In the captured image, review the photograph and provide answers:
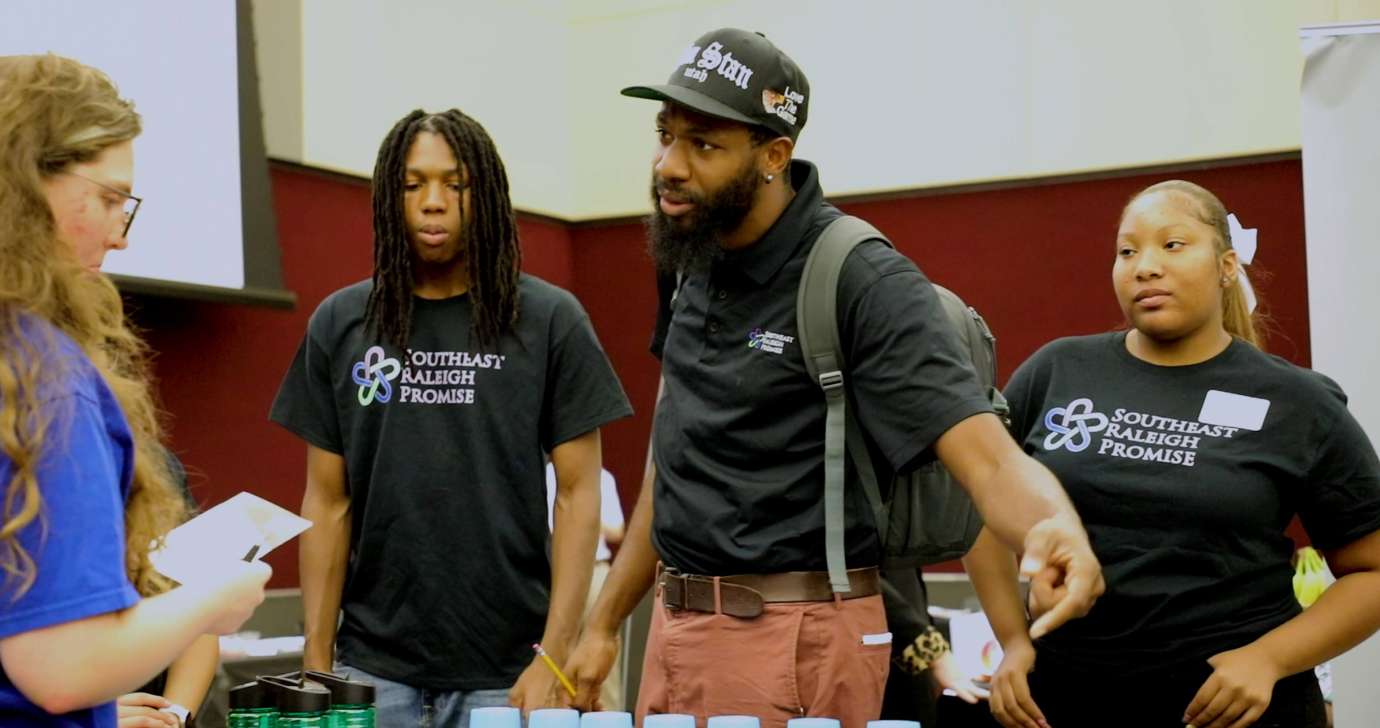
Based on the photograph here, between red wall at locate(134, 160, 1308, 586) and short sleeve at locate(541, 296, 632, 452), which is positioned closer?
short sleeve at locate(541, 296, 632, 452)

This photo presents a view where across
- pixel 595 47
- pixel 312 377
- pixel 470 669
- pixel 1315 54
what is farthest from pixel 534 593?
pixel 595 47

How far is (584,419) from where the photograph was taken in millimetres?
2979

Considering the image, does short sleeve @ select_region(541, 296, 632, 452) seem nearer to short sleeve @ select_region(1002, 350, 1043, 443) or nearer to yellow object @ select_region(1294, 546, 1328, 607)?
short sleeve @ select_region(1002, 350, 1043, 443)

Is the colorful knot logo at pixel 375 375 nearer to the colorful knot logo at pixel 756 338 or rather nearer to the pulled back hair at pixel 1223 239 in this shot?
the colorful knot logo at pixel 756 338

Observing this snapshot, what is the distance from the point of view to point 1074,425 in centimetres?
276

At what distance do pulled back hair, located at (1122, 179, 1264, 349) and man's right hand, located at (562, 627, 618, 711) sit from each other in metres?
1.24

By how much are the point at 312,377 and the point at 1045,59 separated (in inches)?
176

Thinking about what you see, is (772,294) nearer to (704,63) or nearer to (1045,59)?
(704,63)

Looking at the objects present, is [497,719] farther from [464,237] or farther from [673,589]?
[464,237]

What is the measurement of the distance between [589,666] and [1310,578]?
2576mm

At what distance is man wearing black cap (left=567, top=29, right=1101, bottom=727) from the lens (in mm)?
2383

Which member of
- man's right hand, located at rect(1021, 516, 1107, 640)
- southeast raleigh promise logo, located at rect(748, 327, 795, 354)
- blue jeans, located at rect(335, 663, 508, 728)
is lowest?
blue jeans, located at rect(335, 663, 508, 728)

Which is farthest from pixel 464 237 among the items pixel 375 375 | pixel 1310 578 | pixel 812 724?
pixel 1310 578

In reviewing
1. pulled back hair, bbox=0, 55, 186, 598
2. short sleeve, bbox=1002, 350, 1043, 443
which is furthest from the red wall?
pulled back hair, bbox=0, 55, 186, 598
